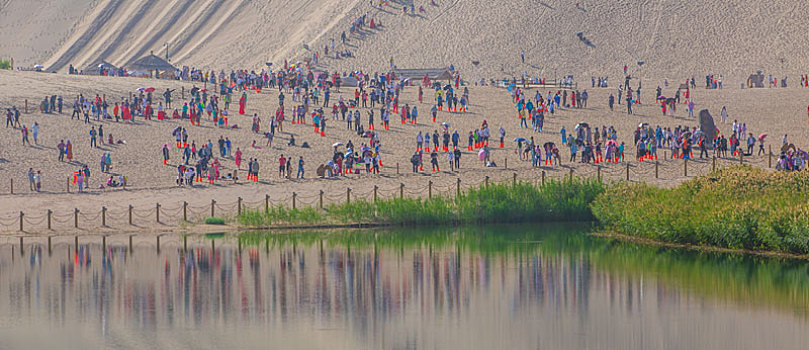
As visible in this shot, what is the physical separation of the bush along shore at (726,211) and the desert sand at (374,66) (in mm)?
8505

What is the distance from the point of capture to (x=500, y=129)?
1811 inches

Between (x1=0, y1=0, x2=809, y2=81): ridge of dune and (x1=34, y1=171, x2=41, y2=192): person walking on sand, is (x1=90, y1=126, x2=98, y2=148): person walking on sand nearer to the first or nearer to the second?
(x1=34, y1=171, x2=41, y2=192): person walking on sand

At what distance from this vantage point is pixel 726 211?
2548 cm

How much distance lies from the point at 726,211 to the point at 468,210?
9.40 metres

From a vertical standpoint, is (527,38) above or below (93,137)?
above

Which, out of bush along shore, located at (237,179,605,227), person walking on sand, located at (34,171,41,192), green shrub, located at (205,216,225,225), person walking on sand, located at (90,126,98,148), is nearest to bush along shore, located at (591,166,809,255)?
bush along shore, located at (237,179,605,227)

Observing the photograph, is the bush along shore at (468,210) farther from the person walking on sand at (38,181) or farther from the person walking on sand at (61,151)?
the person walking on sand at (61,151)

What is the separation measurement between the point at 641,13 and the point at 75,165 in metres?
52.9

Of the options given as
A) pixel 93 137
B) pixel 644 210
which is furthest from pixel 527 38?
pixel 644 210

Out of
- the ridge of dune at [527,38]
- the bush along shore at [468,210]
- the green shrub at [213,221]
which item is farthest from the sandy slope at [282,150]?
the ridge of dune at [527,38]

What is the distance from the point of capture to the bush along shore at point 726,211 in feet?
79.6

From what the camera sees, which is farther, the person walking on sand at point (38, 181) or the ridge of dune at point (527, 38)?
the ridge of dune at point (527, 38)

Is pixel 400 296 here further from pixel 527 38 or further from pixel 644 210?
pixel 527 38

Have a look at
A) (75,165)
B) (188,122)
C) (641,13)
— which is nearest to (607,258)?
(75,165)
